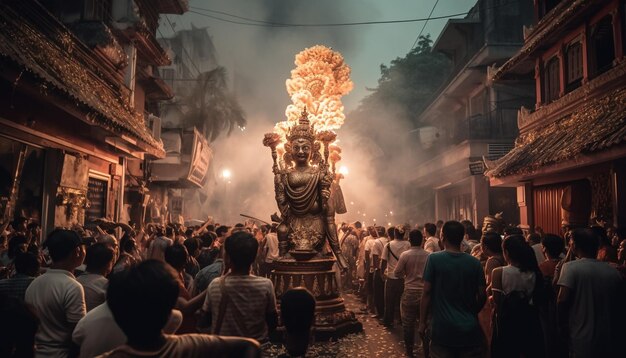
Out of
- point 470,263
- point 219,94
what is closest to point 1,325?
point 470,263

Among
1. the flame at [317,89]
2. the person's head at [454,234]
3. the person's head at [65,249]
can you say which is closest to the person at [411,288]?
the person's head at [454,234]

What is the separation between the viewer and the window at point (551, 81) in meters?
14.4

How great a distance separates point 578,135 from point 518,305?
21.9 ft

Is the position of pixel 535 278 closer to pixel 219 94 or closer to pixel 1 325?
pixel 1 325

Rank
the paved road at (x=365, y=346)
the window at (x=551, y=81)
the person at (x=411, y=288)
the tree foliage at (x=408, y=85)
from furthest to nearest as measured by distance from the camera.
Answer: the tree foliage at (x=408, y=85)
the window at (x=551, y=81)
the paved road at (x=365, y=346)
the person at (x=411, y=288)

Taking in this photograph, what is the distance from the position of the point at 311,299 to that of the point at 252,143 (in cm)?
4810

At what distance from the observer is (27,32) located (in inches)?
359

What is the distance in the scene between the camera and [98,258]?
4277 millimetres

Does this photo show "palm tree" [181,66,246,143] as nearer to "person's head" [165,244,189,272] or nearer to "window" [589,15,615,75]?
"window" [589,15,615,75]

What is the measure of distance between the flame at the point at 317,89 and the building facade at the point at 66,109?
423 centimetres

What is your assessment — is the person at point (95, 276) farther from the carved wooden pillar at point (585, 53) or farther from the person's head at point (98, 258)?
the carved wooden pillar at point (585, 53)

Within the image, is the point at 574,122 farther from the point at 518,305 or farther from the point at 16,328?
the point at 16,328

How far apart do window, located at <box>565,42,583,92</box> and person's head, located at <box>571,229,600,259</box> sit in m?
9.57

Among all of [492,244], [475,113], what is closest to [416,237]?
[492,244]
